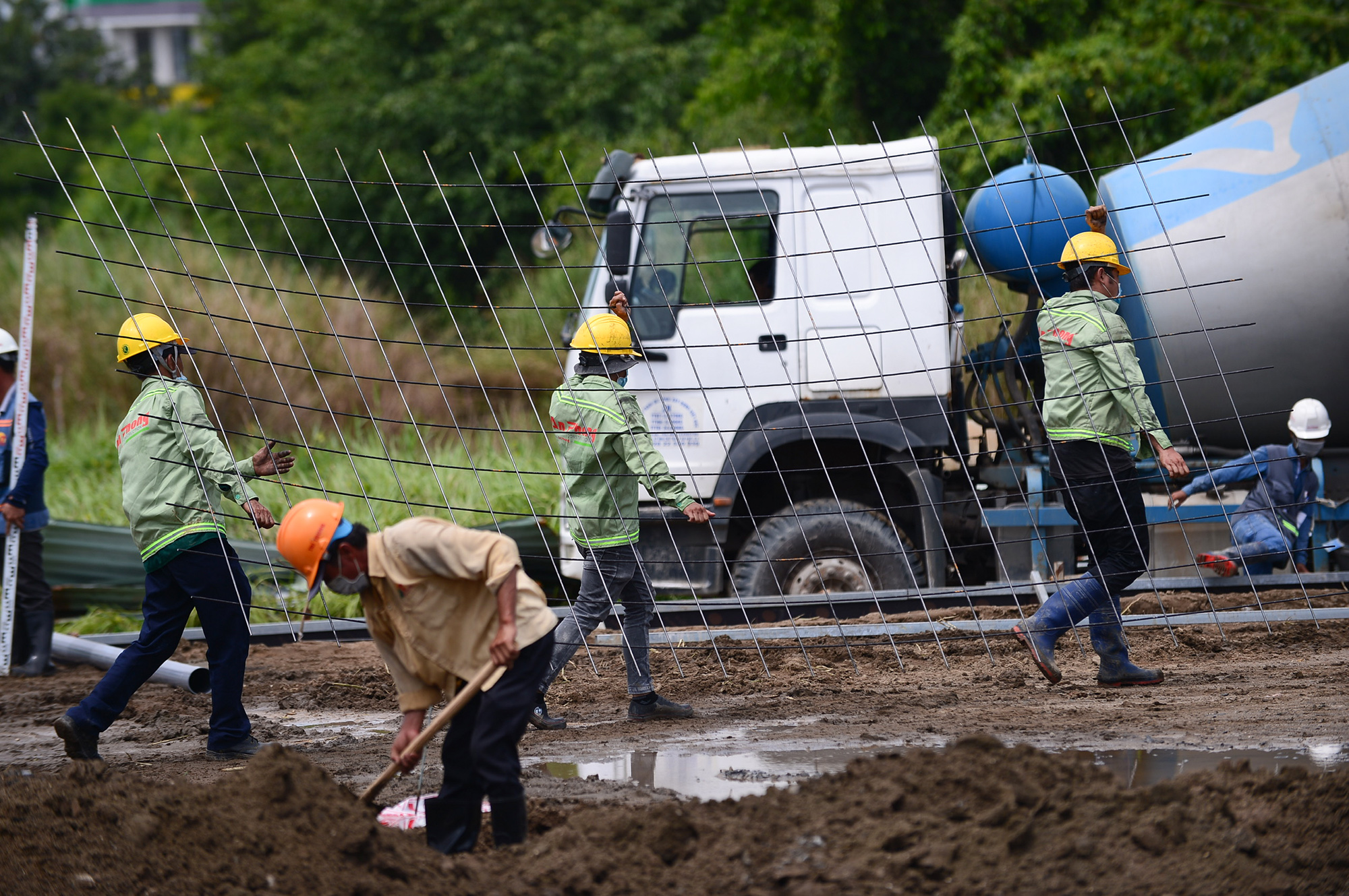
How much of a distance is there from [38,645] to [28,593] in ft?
0.90

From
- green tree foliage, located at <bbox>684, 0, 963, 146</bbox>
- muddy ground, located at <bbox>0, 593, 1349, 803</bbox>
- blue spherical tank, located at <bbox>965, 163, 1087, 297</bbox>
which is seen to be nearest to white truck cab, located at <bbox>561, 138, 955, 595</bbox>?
blue spherical tank, located at <bbox>965, 163, 1087, 297</bbox>

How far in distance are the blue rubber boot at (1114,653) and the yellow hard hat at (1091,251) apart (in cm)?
139

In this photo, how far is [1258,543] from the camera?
591 cm

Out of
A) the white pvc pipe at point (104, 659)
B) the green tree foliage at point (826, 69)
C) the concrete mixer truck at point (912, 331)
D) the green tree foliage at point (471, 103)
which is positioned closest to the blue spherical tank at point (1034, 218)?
the concrete mixer truck at point (912, 331)

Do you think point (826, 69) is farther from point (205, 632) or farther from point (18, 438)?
point (205, 632)

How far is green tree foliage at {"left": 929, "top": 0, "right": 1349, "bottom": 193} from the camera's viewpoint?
10461mm

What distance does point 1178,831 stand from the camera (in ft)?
9.62

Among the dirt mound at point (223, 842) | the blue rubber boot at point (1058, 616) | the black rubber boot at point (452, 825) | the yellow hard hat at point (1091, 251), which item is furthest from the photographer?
the yellow hard hat at point (1091, 251)

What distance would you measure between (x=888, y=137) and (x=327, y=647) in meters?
9.06

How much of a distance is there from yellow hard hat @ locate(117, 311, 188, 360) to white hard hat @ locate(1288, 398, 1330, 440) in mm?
5003

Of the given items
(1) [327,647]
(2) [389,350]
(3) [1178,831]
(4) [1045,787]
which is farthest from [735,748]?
(2) [389,350]

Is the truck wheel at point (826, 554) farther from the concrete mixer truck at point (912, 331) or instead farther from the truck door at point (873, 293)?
the truck door at point (873, 293)

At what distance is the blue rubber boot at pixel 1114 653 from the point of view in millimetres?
4945

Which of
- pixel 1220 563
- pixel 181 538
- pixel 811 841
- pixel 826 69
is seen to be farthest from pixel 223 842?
pixel 826 69
